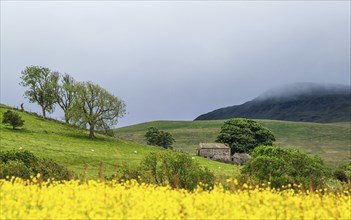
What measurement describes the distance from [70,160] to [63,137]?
22.9m

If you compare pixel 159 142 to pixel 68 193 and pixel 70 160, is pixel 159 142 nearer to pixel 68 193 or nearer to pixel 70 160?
pixel 70 160

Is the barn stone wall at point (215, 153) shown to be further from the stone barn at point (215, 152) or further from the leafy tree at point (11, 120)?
the leafy tree at point (11, 120)

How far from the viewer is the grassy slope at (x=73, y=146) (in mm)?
56397

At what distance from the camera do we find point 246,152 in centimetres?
10162

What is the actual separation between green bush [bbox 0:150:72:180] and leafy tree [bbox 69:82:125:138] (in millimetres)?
56495

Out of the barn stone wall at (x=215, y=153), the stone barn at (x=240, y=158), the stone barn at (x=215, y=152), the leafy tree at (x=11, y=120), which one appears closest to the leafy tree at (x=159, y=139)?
the stone barn at (x=215, y=152)

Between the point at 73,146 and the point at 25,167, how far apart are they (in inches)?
1810

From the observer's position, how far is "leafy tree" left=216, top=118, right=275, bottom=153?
101m

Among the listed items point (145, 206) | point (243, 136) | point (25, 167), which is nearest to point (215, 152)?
point (243, 136)

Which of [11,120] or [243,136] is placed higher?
[11,120]

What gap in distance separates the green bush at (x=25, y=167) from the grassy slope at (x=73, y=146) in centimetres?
1959

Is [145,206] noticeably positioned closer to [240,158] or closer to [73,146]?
[73,146]

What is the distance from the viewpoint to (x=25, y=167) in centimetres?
2359

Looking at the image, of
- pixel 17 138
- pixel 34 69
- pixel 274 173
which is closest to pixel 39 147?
pixel 17 138
